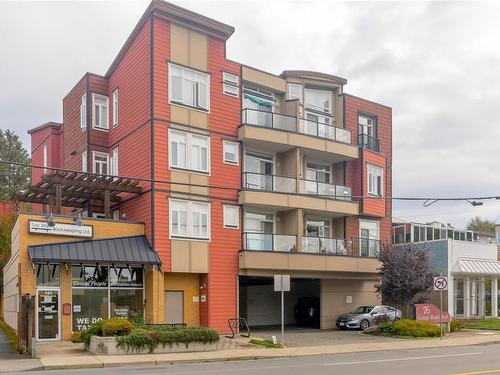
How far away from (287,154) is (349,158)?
158 inches

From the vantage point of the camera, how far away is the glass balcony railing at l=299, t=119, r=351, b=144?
3262cm

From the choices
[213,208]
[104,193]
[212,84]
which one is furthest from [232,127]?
[104,193]

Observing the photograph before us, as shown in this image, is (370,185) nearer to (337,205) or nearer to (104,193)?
(337,205)

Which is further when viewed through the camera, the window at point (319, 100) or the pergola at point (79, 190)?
the window at point (319, 100)

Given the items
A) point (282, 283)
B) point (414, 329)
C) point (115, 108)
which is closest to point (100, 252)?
point (282, 283)

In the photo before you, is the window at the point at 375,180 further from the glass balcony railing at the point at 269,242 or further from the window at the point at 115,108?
the window at the point at 115,108

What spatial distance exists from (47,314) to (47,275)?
5.06 ft

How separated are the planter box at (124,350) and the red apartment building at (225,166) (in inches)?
217

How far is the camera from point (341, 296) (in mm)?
34438

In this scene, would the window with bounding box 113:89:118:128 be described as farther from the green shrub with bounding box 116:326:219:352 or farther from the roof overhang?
the roof overhang

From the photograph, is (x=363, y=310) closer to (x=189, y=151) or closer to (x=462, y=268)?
(x=462, y=268)

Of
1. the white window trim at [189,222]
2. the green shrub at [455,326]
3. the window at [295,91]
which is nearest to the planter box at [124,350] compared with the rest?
the white window trim at [189,222]

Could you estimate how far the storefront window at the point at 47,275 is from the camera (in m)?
24.8

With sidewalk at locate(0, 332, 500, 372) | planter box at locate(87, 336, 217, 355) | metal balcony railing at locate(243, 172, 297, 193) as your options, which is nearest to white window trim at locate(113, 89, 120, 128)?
metal balcony railing at locate(243, 172, 297, 193)
